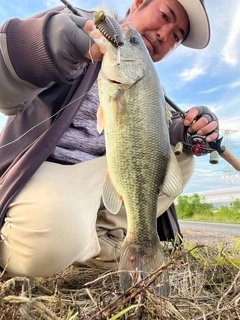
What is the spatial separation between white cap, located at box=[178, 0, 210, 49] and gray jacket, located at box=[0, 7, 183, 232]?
1030 millimetres

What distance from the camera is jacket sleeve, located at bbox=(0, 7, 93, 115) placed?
204 centimetres

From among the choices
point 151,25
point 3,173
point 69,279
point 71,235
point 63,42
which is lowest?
point 69,279

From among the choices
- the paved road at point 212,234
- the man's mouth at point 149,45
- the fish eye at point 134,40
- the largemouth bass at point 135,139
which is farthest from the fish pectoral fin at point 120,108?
the paved road at point 212,234

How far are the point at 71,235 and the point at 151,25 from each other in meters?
2.09

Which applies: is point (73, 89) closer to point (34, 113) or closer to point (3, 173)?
point (34, 113)

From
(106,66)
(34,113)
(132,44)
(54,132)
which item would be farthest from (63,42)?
(34,113)

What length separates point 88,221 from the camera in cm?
254

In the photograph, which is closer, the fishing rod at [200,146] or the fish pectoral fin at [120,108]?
the fish pectoral fin at [120,108]

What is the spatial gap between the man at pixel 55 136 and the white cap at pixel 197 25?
0.01m

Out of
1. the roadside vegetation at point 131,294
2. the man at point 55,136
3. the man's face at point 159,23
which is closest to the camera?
the roadside vegetation at point 131,294

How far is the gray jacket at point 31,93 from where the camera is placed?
212 centimetres

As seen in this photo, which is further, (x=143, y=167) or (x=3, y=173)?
(x=3, y=173)

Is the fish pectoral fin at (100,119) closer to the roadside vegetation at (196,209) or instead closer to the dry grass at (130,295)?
the dry grass at (130,295)

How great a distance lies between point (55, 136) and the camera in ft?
8.43
